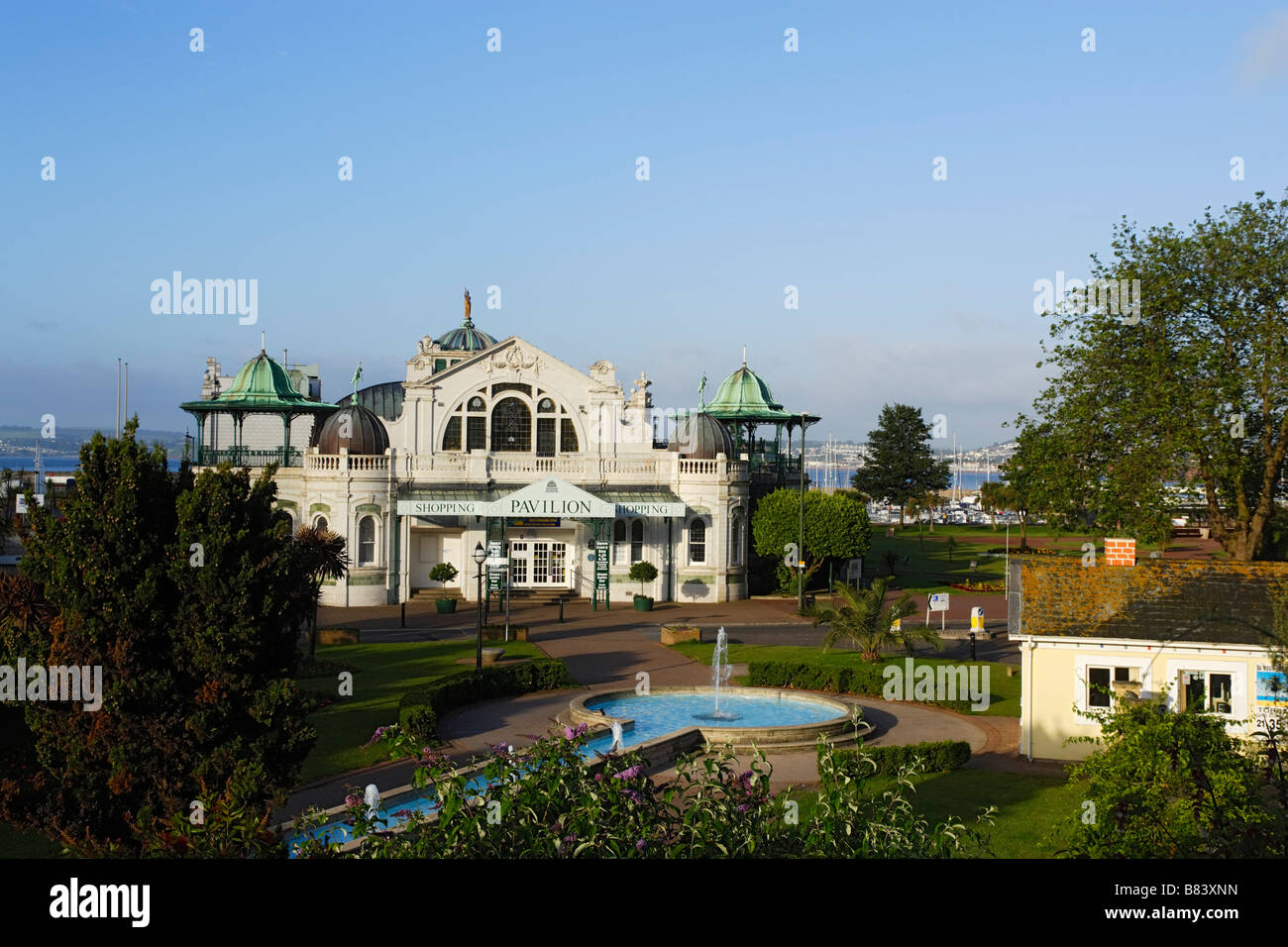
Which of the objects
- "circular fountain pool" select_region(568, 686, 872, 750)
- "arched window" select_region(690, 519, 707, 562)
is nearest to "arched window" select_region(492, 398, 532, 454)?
"arched window" select_region(690, 519, 707, 562)

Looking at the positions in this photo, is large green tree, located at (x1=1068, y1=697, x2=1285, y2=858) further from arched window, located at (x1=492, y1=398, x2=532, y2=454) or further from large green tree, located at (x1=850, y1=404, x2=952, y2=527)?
large green tree, located at (x1=850, y1=404, x2=952, y2=527)

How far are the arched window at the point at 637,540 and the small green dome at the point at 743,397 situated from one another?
39.1 ft

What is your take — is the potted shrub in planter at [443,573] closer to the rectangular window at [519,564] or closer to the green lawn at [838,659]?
the rectangular window at [519,564]

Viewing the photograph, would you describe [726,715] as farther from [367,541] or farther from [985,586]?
[985,586]

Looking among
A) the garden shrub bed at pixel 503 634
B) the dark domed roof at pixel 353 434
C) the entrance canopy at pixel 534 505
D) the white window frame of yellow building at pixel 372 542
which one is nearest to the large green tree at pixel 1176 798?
the garden shrub bed at pixel 503 634

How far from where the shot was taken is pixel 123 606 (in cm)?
1611

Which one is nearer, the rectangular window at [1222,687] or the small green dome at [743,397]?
the rectangular window at [1222,687]

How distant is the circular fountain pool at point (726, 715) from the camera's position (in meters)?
24.8

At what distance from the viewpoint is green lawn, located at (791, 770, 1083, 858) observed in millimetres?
18016

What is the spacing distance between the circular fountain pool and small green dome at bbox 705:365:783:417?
108 feet

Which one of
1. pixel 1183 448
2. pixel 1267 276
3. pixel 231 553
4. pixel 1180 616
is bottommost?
pixel 1180 616

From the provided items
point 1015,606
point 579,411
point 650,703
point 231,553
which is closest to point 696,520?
point 579,411
